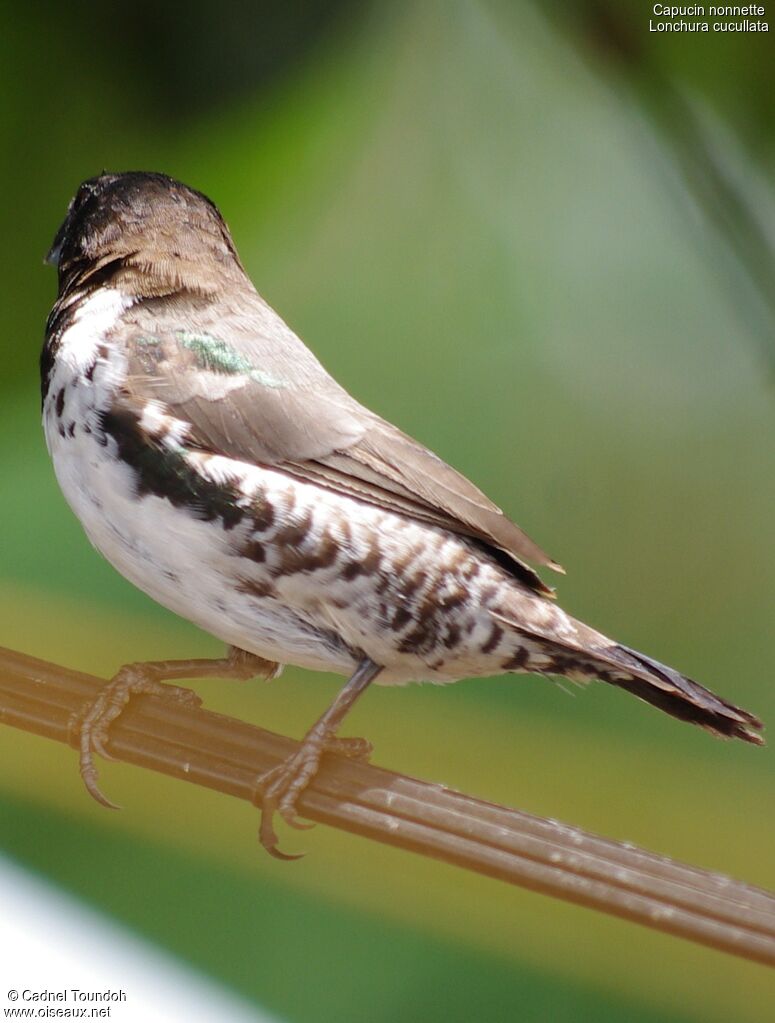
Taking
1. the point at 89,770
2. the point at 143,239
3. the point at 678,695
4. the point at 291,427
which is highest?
the point at 143,239

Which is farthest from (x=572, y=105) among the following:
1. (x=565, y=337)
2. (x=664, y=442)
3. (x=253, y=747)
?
(x=253, y=747)

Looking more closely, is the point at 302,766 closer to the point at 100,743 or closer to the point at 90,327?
the point at 100,743

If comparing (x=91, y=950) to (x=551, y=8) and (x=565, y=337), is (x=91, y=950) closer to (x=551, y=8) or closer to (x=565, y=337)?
(x=565, y=337)

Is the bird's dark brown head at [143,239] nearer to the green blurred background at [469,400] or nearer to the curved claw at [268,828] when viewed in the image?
the green blurred background at [469,400]

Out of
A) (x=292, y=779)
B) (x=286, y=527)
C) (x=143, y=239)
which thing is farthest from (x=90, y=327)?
(x=292, y=779)

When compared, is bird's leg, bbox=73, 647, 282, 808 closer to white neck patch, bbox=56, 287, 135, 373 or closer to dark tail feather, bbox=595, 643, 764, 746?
white neck patch, bbox=56, 287, 135, 373

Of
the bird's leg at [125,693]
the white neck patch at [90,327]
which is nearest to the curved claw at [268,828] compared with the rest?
the bird's leg at [125,693]
